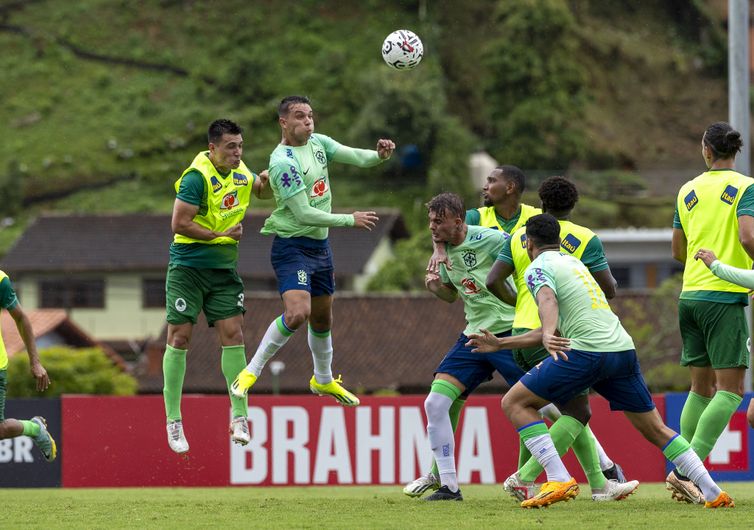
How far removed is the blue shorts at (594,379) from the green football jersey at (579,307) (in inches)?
3.1

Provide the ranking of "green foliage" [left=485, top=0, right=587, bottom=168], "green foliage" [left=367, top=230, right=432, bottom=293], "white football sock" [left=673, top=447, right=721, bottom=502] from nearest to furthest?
"white football sock" [left=673, top=447, right=721, bottom=502] → "green foliage" [left=367, top=230, right=432, bottom=293] → "green foliage" [left=485, top=0, right=587, bottom=168]

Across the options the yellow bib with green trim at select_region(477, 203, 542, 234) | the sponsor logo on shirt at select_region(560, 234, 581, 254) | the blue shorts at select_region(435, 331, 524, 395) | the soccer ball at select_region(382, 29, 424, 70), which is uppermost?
the soccer ball at select_region(382, 29, 424, 70)

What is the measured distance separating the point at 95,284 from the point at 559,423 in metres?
51.8

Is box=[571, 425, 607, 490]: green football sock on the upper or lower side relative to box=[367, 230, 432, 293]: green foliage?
lower

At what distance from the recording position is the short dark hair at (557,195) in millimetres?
10375

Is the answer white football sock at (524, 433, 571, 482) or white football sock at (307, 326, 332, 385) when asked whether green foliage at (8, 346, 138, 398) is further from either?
white football sock at (524, 433, 571, 482)

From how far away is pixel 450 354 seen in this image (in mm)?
11375

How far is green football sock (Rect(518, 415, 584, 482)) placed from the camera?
10.5 m

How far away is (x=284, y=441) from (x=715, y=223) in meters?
8.65

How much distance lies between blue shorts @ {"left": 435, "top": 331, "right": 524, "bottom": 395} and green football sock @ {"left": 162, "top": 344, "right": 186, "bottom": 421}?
2.62m

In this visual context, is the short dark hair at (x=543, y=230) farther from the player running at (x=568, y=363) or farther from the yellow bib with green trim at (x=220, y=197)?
the yellow bib with green trim at (x=220, y=197)

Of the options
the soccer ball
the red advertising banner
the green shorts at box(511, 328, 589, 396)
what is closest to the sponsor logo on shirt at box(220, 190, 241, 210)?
the soccer ball

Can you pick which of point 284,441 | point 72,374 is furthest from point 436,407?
point 72,374

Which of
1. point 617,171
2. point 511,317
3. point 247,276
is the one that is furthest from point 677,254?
point 617,171
